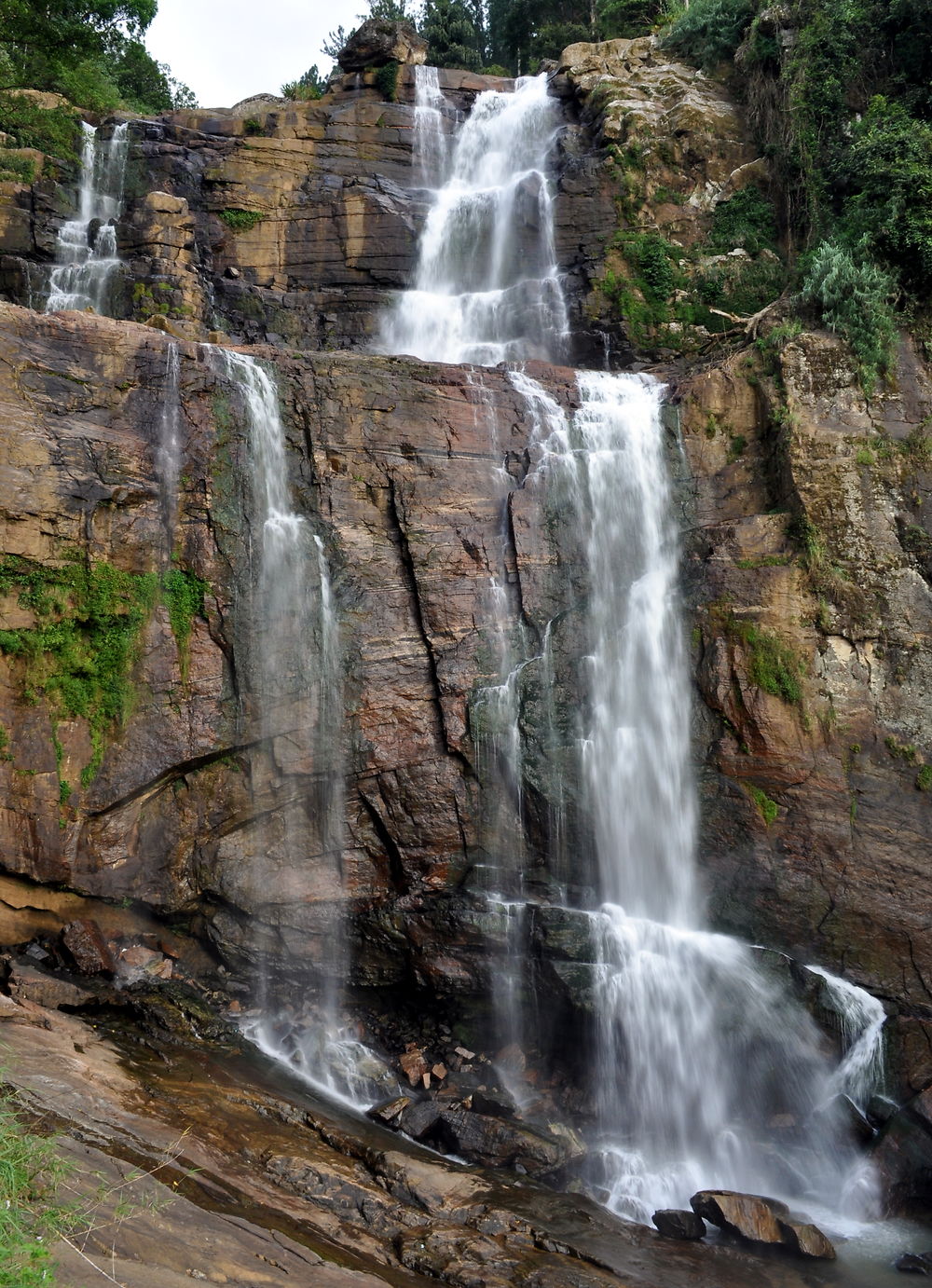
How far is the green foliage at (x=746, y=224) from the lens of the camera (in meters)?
21.4

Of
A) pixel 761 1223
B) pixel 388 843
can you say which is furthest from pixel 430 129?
pixel 761 1223

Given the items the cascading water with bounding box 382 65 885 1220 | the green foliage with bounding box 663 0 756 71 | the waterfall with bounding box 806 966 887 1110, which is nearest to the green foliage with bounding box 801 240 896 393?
the cascading water with bounding box 382 65 885 1220

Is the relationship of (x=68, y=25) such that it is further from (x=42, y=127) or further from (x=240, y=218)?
(x=240, y=218)

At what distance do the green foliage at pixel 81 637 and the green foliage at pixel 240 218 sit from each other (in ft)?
40.4

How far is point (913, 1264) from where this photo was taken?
9.52 meters

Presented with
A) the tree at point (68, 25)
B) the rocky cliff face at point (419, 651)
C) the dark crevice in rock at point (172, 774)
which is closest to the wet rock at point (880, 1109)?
the rocky cliff face at point (419, 651)

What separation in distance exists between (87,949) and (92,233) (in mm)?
15243

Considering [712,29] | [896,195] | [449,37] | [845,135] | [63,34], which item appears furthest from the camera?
[449,37]

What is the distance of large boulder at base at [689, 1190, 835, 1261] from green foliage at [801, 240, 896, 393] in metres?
12.2

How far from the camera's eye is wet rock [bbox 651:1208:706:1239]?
381 inches

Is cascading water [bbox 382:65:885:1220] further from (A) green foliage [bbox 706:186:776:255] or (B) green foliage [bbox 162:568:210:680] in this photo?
(A) green foliage [bbox 706:186:776:255]

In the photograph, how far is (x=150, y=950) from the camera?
12594 mm

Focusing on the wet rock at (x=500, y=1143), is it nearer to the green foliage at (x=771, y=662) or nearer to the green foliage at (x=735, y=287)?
the green foliage at (x=771, y=662)

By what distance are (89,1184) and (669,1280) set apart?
5998 mm
